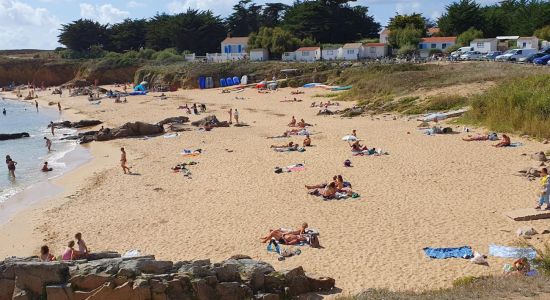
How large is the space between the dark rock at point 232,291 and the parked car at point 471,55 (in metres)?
45.6

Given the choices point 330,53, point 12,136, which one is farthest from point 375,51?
point 12,136

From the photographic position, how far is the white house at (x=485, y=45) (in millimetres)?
52844

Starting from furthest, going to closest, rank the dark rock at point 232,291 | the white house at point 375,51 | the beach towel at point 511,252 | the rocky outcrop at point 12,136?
Result: 1. the white house at point 375,51
2. the rocky outcrop at point 12,136
3. the beach towel at point 511,252
4. the dark rock at point 232,291

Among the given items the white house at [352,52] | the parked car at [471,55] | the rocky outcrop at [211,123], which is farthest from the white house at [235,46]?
the rocky outcrop at [211,123]

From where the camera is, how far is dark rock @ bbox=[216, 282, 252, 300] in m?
8.03

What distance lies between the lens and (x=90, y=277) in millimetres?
7984

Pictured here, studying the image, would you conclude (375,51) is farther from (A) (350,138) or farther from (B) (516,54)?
(A) (350,138)

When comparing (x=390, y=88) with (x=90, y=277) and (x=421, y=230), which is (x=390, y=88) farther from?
(x=90, y=277)

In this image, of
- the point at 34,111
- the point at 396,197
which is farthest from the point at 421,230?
the point at 34,111

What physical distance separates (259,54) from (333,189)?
50256mm

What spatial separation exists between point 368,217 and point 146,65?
199 ft

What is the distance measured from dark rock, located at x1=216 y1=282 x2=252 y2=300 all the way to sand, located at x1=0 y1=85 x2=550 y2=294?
235cm

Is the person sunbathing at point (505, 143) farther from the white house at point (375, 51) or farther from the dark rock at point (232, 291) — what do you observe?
the white house at point (375, 51)

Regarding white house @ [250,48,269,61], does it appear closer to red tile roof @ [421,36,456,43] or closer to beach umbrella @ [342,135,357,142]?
red tile roof @ [421,36,456,43]
